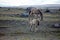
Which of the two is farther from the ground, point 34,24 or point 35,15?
point 35,15

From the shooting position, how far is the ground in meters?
1.42

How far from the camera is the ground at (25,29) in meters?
1.42

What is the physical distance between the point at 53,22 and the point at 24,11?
0.37 meters

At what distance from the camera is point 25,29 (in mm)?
1438

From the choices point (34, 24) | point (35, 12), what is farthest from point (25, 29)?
point (35, 12)

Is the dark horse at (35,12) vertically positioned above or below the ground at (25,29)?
above

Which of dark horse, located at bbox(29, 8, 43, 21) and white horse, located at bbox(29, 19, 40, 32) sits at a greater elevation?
dark horse, located at bbox(29, 8, 43, 21)

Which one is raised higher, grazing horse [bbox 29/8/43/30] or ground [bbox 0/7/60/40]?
grazing horse [bbox 29/8/43/30]

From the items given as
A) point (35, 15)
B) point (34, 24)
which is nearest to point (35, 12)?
point (35, 15)

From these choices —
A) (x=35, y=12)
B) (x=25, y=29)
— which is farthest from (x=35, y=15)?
(x=25, y=29)

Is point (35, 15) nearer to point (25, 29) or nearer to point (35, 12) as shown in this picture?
point (35, 12)

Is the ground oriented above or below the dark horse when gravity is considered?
below

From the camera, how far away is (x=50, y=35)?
4.65ft
